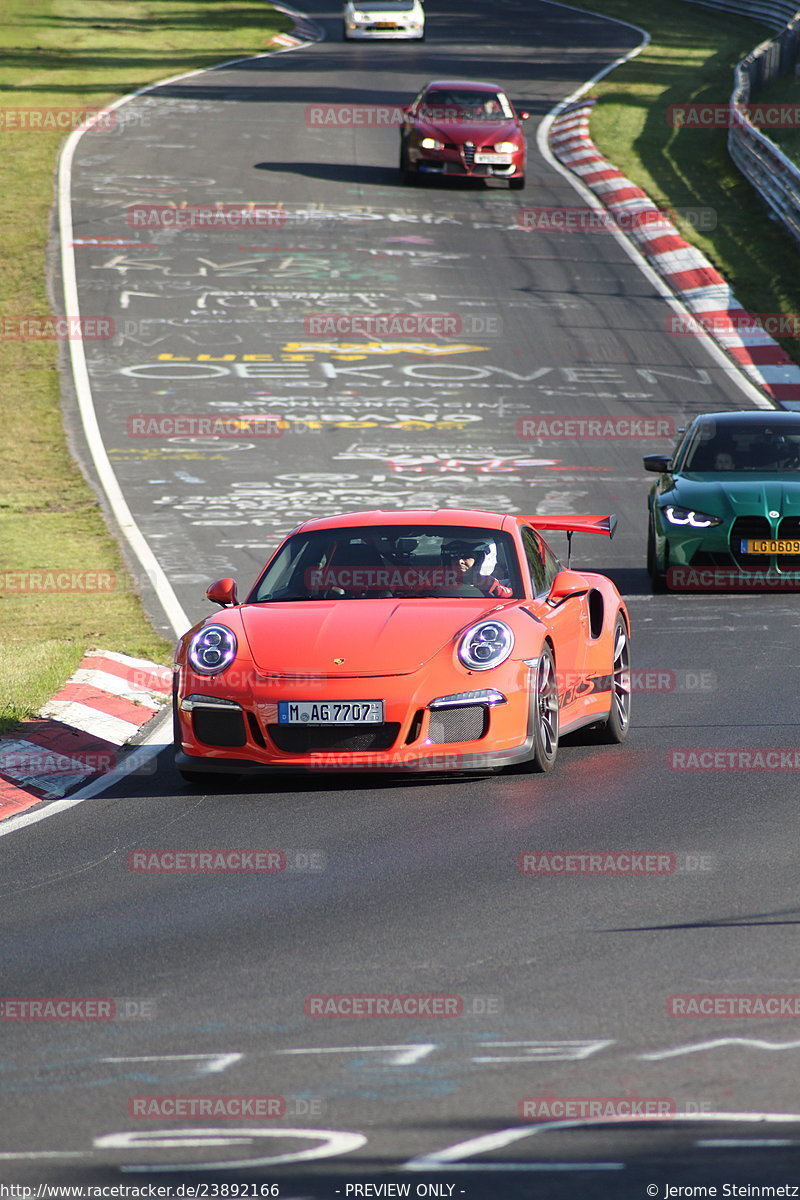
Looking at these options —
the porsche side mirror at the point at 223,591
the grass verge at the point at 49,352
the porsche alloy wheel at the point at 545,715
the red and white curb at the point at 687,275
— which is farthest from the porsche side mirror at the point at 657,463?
the red and white curb at the point at 687,275

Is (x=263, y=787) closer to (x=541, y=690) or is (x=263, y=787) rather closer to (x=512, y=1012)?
(x=541, y=690)

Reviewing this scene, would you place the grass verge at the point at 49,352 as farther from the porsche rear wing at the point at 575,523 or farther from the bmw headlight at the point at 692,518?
the bmw headlight at the point at 692,518

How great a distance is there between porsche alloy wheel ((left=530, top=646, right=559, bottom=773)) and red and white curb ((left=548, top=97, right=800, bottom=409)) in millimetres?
15076

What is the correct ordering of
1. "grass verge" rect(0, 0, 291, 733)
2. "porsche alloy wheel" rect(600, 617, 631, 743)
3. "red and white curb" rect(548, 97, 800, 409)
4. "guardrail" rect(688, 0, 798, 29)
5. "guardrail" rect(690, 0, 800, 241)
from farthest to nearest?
"guardrail" rect(688, 0, 798, 29), "guardrail" rect(690, 0, 800, 241), "red and white curb" rect(548, 97, 800, 409), "grass verge" rect(0, 0, 291, 733), "porsche alloy wheel" rect(600, 617, 631, 743)

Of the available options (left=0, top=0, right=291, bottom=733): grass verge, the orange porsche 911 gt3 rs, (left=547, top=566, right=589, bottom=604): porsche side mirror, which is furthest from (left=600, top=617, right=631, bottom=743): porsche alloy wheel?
(left=0, top=0, right=291, bottom=733): grass verge

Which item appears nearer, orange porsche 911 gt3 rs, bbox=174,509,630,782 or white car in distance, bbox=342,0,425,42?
orange porsche 911 gt3 rs, bbox=174,509,630,782

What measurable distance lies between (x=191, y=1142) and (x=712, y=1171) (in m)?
1.34

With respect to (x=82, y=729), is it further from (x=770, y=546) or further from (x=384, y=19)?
(x=384, y=19)

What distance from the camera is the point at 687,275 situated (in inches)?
1177

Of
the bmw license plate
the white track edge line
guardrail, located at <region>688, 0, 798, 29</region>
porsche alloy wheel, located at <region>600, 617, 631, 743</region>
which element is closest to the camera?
the bmw license plate

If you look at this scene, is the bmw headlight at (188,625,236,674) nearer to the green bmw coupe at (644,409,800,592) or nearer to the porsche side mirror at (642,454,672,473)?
the green bmw coupe at (644,409,800,592)

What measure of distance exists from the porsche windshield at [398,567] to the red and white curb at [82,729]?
4.28 feet

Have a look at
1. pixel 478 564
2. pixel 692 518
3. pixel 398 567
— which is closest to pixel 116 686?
pixel 398 567

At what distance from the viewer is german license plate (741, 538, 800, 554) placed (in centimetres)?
1583
